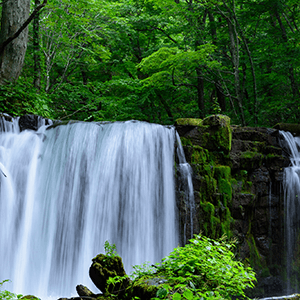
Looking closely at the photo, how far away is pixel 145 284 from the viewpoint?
273 cm

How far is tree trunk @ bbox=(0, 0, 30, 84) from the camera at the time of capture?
8453mm

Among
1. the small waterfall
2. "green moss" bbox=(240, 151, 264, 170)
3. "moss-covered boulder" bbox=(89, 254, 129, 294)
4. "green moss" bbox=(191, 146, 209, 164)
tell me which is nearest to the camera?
"moss-covered boulder" bbox=(89, 254, 129, 294)

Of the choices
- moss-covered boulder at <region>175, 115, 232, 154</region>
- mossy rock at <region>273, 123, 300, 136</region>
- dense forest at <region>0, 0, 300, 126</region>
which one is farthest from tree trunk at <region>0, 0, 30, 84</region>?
mossy rock at <region>273, 123, 300, 136</region>

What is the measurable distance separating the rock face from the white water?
751 millimetres

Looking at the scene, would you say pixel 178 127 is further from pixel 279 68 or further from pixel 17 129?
pixel 279 68

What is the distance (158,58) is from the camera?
9.98m

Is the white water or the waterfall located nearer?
the white water

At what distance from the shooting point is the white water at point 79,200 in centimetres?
573

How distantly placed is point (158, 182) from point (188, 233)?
1.46 meters

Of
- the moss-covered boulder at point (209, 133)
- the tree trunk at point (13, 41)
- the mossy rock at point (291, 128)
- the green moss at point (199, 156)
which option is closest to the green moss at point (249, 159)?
the moss-covered boulder at point (209, 133)

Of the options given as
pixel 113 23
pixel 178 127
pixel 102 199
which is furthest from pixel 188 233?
pixel 113 23

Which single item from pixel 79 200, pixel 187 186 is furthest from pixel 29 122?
pixel 187 186

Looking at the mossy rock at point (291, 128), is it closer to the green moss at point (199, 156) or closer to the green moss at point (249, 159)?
the green moss at point (249, 159)

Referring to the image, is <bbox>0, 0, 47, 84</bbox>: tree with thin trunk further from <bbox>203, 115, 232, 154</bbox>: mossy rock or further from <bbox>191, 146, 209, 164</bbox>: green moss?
<bbox>203, 115, 232, 154</bbox>: mossy rock
